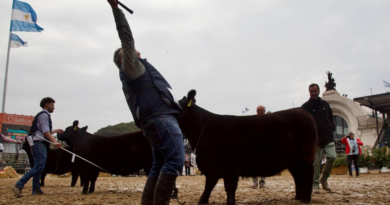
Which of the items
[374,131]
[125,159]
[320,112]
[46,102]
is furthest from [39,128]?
[374,131]

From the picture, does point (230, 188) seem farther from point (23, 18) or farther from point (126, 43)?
point (23, 18)

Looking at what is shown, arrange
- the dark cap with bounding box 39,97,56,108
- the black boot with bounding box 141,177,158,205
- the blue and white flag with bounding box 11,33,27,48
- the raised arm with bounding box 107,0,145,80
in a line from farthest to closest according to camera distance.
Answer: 1. the blue and white flag with bounding box 11,33,27,48
2. the dark cap with bounding box 39,97,56,108
3. the black boot with bounding box 141,177,158,205
4. the raised arm with bounding box 107,0,145,80

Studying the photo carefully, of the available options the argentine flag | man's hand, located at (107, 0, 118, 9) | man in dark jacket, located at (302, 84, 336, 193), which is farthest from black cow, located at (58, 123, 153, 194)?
the argentine flag

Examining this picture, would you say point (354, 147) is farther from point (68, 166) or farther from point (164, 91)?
point (164, 91)

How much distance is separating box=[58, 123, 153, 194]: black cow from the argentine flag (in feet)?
57.2

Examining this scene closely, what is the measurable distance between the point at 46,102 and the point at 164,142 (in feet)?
16.8

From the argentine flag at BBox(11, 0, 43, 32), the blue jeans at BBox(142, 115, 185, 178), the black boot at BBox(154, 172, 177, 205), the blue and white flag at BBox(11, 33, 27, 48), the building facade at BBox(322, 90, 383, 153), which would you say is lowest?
the black boot at BBox(154, 172, 177, 205)

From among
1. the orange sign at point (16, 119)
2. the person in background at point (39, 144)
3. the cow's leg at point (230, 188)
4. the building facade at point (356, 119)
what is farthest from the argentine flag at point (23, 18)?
the building facade at point (356, 119)

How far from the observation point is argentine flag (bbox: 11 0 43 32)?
73.1ft

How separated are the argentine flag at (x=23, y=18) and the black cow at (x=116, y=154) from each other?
17.4 metres

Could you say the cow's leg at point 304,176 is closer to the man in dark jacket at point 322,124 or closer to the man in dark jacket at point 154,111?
the man in dark jacket at point 322,124

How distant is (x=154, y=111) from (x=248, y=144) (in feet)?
6.61

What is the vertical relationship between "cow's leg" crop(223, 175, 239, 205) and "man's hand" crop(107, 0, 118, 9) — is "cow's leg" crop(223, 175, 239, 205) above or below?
below

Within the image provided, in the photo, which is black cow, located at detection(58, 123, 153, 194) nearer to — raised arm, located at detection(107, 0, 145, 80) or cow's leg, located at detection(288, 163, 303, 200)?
cow's leg, located at detection(288, 163, 303, 200)
